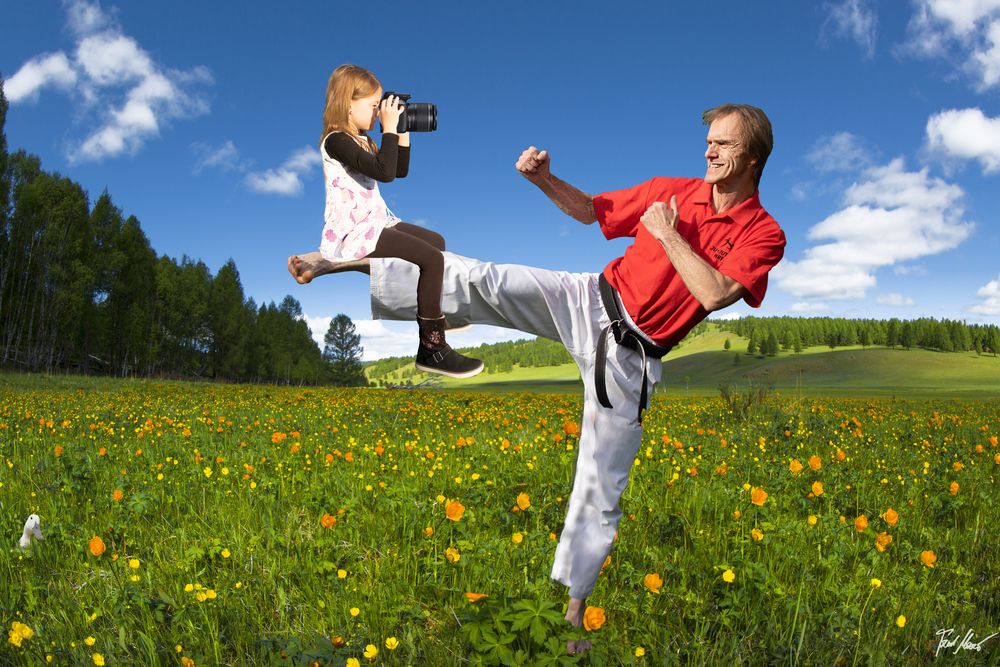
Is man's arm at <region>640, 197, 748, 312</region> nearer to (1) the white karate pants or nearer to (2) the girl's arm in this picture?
(1) the white karate pants

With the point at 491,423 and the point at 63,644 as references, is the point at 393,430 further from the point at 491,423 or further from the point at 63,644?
the point at 63,644

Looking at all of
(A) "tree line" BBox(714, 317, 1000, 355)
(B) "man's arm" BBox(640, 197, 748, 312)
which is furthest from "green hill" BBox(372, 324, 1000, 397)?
(B) "man's arm" BBox(640, 197, 748, 312)

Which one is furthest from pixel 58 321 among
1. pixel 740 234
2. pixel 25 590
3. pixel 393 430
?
pixel 740 234

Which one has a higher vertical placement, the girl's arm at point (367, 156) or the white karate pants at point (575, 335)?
the girl's arm at point (367, 156)

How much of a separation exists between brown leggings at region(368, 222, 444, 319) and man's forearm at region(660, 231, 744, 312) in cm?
76

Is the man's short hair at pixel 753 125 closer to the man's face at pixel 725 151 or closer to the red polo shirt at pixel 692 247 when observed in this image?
the man's face at pixel 725 151

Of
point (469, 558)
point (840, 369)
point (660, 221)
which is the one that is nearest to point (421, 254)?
point (660, 221)

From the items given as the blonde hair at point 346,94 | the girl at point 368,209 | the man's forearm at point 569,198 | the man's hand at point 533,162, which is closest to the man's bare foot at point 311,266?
the girl at point 368,209

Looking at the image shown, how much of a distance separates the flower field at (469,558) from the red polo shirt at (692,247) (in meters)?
1.17

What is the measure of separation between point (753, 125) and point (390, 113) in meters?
1.19

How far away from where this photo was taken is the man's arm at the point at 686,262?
1.86 m

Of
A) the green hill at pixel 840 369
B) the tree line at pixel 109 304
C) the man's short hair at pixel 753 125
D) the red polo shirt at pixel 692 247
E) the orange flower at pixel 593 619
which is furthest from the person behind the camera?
the green hill at pixel 840 369

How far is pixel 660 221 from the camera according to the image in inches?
74.5

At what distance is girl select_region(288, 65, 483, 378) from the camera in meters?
1.29
